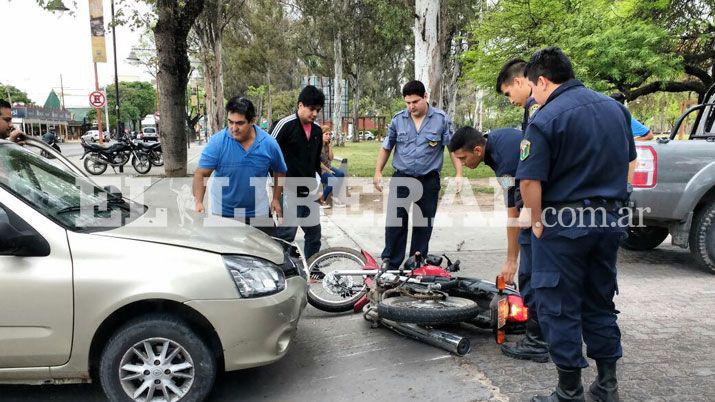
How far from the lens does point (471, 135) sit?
141 inches

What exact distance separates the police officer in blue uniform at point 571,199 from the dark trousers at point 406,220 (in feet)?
7.68

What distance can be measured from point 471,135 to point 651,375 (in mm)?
1928

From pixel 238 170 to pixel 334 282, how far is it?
1.27 meters

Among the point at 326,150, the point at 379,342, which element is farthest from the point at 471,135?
the point at 326,150

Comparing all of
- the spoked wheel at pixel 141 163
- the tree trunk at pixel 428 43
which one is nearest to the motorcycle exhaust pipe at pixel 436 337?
the tree trunk at pixel 428 43

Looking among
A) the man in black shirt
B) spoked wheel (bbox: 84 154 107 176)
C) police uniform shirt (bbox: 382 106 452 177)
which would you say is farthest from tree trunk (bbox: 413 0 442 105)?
spoked wheel (bbox: 84 154 107 176)

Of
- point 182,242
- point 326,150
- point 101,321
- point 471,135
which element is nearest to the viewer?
point 101,321

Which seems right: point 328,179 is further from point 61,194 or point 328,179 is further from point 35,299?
point 35,299

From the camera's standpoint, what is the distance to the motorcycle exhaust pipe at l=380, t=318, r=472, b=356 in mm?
3566

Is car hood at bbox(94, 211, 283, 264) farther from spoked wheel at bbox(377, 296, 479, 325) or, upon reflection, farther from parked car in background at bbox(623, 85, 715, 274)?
parked car in background at bbox(623, 85, 715, 274)

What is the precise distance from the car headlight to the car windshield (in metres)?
0.79

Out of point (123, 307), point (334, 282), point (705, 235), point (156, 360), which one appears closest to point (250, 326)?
point (156, 360)

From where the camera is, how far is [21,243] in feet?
8.68

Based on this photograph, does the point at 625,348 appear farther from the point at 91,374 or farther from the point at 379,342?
the point at 91,374
